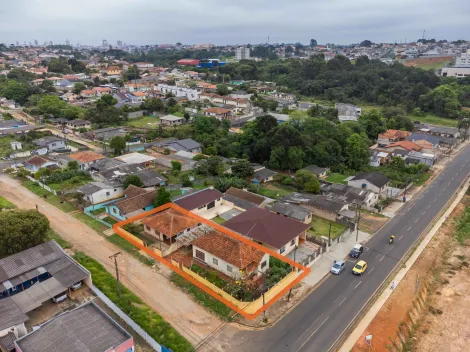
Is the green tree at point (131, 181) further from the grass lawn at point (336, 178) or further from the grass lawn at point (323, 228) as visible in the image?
the grass lawn at point (336, 178)

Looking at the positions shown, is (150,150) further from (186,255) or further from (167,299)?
(167,299)

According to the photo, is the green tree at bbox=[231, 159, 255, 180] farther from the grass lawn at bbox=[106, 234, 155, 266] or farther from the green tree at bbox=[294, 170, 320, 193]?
the grass lawn at bbox=[106, 234, 155, 266]

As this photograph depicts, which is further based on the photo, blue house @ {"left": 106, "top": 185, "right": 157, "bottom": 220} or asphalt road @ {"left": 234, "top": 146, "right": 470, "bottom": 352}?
blue house @ {"left": 106, "top": 185, "right": 157, "bottom": 220}

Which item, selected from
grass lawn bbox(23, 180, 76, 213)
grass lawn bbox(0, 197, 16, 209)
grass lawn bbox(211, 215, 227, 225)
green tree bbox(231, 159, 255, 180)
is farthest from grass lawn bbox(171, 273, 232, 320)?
grass lawn bbox(0, 197, 16, 209)

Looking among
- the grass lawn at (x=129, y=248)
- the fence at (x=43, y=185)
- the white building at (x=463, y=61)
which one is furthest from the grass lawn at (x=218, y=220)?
the white building at (x=463, y=61)

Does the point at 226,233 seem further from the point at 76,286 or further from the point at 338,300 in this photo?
the point at 76,286

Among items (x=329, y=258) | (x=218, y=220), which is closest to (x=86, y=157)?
(x=218, y=220)
